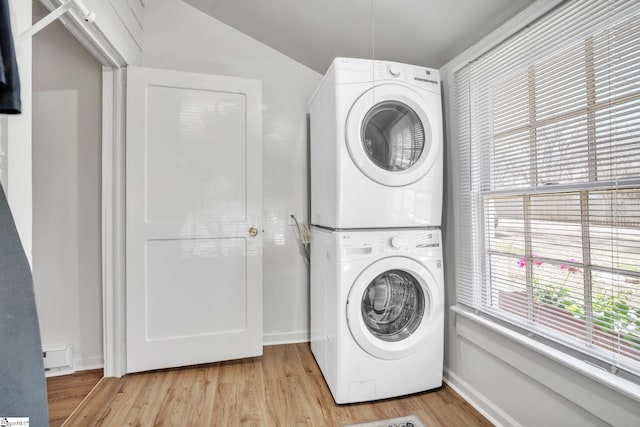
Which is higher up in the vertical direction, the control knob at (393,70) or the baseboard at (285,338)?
the control knob at (393,70)

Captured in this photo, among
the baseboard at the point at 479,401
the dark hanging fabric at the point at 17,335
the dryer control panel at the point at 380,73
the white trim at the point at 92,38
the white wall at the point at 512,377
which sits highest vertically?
the white trim at the point at 92,38

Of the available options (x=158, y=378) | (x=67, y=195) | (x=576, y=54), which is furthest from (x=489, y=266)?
(x=67, y=195)

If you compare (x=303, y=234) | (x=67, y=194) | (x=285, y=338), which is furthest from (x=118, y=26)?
(x=285, y=338)

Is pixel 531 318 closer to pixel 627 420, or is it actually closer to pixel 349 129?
pixel 627 420

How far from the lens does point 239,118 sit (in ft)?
7.04

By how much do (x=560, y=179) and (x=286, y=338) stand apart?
2.10m

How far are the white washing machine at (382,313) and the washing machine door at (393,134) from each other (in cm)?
34

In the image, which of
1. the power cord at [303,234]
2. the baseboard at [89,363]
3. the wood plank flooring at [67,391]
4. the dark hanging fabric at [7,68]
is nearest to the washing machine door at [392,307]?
the power cord at [303,234]

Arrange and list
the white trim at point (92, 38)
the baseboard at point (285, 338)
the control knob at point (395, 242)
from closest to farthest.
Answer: the white trim at point (92, 38) < the control knob at point (395, 242) < the baseboard at point (285, 338)

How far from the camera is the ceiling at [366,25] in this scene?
5.25 ft

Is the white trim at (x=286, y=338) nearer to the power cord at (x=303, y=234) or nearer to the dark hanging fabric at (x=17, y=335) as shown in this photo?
the power cord at (x=303, y=234)

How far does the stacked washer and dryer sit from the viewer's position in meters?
1.63

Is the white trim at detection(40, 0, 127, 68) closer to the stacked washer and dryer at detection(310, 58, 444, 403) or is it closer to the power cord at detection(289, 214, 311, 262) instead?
the stacked washer and dryer at detection(310, 58, 444, 403)

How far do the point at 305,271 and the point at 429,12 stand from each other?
1922mm
